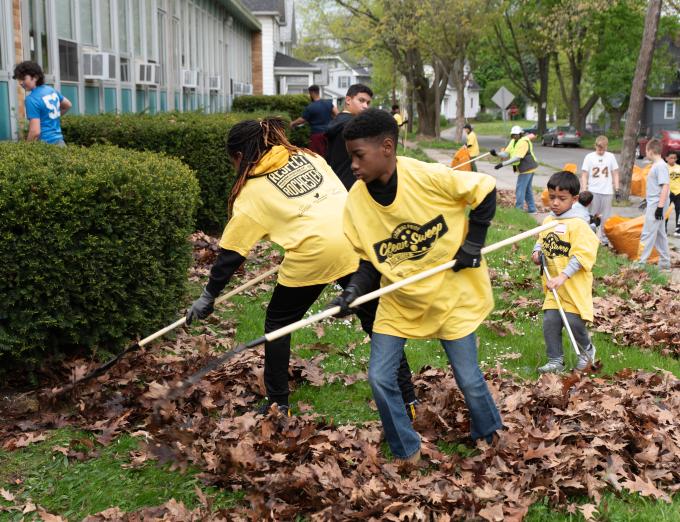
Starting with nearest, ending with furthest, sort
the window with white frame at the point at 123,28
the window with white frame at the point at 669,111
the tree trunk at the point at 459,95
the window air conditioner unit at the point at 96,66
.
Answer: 1. the window air conditioner unit at the point at 96,66
2. the window with white frame at the point at 123,28
3. the tree trunk at the point at 459,95
4. the window with white frame at the point at 669,111

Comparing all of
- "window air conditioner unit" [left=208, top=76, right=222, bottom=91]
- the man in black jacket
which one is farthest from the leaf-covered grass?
"window air conditioner unit" [left=208, top=76, right=222, bottom=91]

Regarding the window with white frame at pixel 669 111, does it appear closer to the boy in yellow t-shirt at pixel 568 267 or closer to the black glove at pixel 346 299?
the boy in yellow t-shirt at pixel 568 267

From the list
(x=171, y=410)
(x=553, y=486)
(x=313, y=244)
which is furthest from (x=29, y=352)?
(x=553, y=486)

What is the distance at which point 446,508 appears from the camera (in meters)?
3.97

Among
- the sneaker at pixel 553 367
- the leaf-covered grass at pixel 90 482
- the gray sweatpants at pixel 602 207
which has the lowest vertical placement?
the leaf-covered grass at pixel 90 482

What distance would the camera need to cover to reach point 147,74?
1573cm

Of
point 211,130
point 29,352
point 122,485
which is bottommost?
point 122,485

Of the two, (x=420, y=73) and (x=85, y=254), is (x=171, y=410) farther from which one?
(x=420, y=73)

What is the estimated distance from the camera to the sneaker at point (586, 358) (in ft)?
21.0

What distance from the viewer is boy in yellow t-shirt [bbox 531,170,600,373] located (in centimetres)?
634

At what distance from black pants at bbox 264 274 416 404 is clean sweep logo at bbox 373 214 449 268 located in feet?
2.46

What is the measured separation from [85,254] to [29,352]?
29.1 inches

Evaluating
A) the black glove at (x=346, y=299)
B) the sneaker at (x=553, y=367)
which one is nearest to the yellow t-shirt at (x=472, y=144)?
the sneaker at (x=553, y=367)

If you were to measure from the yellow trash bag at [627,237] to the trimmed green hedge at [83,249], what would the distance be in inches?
336
